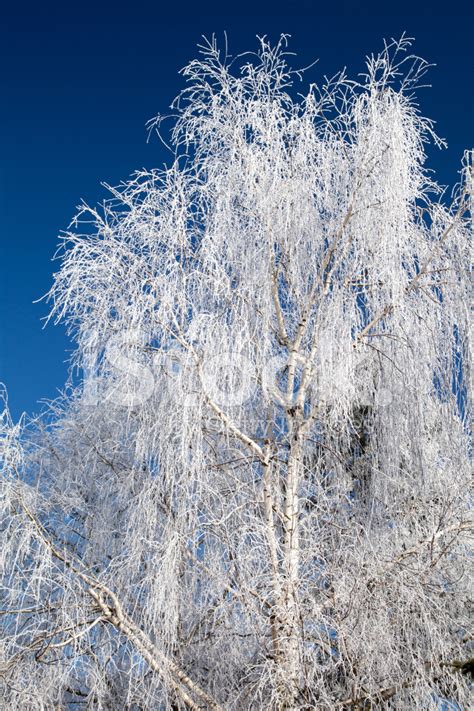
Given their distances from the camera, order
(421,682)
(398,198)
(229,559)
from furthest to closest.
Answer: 1. (398,198)
2. (229,559)
3. (421,682)

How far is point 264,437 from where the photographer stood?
4652 mm

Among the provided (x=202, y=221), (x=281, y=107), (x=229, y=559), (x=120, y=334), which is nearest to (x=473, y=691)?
(x=229, y=559)

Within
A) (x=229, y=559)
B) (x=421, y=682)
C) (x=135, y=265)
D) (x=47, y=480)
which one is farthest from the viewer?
(x=47, y=480)

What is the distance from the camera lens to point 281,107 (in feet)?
17.0

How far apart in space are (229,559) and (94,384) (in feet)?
5.70

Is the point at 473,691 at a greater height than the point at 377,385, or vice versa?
the point at 377,385

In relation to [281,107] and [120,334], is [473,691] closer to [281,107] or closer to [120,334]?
[120,334]

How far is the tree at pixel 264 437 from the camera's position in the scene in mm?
3924

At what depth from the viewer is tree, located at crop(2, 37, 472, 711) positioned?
12.9 ft

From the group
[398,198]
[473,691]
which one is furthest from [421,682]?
[398,198]

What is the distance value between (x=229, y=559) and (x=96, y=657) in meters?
0.88

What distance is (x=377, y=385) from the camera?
201 inches

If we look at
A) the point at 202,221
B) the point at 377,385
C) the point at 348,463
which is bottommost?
the point at 348,463

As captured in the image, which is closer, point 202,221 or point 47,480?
point 202,221
